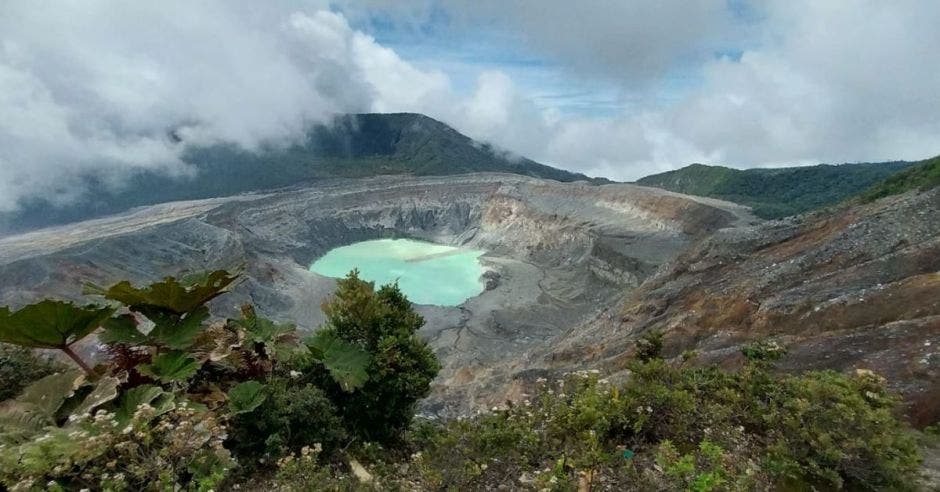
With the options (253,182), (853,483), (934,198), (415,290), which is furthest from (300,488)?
(253,182)

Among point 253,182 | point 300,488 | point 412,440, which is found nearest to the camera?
point 300,488

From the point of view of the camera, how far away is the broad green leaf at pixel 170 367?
20.3 ft

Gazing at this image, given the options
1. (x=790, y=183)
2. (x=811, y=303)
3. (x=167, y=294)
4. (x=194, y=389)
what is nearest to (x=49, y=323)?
(x=167, y=294)

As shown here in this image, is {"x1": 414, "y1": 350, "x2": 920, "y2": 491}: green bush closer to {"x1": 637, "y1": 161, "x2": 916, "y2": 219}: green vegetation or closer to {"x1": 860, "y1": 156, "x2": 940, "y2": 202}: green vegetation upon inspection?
{"x1": 860, "y1": 156, "x2": 940, "y2": 202}: green vegetation

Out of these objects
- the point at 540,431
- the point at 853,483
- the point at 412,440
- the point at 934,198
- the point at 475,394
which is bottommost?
the point at 475,394

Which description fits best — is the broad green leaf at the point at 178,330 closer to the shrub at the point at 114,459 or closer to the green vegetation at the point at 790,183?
the shrub at the point at 114,459

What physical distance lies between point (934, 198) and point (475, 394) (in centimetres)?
2229

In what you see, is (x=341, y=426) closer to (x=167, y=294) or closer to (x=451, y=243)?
(x=167, y=294)

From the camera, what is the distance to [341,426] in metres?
Result: 7.80

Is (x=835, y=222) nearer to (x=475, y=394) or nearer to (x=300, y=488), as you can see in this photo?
(x=475, y=394)

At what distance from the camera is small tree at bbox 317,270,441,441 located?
8500mm

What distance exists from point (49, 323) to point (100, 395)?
941 mm

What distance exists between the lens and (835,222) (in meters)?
27.5

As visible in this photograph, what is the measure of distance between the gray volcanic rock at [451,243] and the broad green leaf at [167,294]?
40.7 ft
